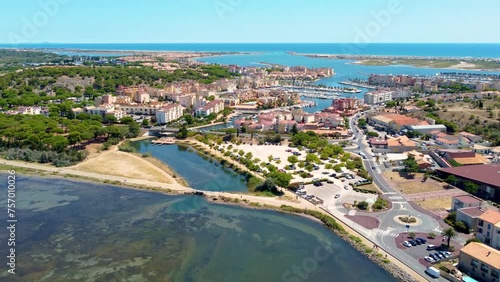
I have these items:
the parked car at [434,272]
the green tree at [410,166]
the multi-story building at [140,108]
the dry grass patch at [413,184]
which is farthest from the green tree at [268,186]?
the multi-story building at [140,108]

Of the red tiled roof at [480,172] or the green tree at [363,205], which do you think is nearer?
the green tree at [363,205]

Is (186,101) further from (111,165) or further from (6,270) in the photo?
(6,270)

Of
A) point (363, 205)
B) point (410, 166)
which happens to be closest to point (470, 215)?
point (363, 205)

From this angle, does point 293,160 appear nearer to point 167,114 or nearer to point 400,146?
point 400,146

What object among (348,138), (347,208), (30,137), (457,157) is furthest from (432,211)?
(30,137)

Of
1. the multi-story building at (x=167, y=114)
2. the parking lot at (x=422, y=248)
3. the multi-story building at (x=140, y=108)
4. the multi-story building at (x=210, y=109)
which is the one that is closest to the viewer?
the parking lot at (x=422, y=248)

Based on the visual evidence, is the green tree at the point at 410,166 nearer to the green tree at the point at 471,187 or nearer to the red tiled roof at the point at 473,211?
the green tree at the point at 471,187
